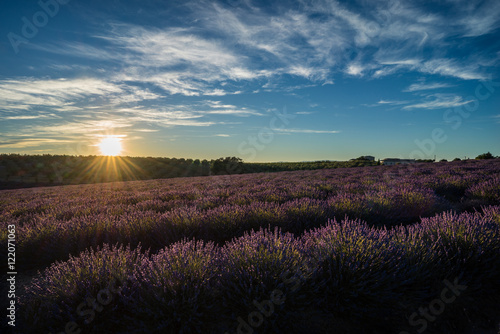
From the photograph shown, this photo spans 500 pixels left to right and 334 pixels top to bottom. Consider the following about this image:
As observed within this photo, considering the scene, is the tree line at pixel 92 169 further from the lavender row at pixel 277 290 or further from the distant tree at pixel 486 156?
the lavender row at pixel 277 290

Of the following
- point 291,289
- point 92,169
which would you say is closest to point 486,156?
point 291,289

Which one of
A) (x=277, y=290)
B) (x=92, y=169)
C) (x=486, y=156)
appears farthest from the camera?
(x=92, y=169)

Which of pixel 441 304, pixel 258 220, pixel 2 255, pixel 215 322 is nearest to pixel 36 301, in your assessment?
pixel 215 322

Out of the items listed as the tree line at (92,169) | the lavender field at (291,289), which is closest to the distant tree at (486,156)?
the tree line at (92,169)

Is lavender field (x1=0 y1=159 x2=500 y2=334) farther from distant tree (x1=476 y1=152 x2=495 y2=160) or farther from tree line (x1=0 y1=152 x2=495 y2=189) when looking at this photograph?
distant tree (x1=476 y1=152 x2=495 y2=160)

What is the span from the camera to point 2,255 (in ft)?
10.9

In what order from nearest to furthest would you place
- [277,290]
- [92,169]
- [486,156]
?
[277,290] < [486,156] < [92,169]

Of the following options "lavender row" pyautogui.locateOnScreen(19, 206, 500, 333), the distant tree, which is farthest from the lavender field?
the distant tree

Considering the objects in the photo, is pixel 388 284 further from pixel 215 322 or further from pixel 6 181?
pixel 6 181

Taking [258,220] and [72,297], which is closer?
[72,297]

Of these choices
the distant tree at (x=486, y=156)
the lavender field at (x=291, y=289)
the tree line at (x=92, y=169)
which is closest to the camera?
the lavender field at (x=291, y=289)

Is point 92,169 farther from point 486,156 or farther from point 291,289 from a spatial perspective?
point 486,156

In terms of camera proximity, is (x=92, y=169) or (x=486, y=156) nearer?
(x=486, y=156)

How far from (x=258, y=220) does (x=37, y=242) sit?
10.3 ft
